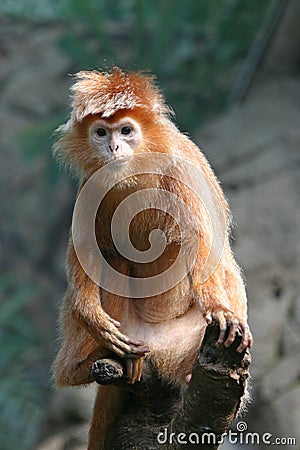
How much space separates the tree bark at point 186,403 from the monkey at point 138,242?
0.11 meters

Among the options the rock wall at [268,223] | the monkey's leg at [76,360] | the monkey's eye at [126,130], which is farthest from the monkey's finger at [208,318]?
the rock wall at [268,223]

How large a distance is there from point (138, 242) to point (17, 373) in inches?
206

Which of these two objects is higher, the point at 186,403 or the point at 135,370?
the point at 135,370

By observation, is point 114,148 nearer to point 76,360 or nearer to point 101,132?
point 101,132

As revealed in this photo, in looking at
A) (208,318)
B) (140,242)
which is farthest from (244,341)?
(140,242)

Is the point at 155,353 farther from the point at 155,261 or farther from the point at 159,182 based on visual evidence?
the point at 159,182

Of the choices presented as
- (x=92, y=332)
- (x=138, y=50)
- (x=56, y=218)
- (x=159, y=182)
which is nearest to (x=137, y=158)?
(x=159, y=182)

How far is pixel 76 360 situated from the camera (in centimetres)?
326

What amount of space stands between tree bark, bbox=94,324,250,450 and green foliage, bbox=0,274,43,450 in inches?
164

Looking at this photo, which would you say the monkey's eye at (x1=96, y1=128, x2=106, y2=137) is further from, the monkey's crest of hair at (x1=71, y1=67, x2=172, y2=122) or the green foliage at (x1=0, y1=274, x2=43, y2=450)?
the green foliage at (x1=0, y1=274, x2=43, y2=450)

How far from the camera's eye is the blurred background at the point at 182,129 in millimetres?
5828

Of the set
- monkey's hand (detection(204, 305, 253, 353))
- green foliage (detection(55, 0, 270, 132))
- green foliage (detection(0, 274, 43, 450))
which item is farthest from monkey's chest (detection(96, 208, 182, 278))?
green foliage (detection(55, 0, 270, 132))

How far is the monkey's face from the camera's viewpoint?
3.12m

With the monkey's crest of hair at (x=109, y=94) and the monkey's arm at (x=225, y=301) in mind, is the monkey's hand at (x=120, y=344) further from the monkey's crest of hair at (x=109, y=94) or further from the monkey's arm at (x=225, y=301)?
the monkey's crest of hair at (x=109, y=94)
